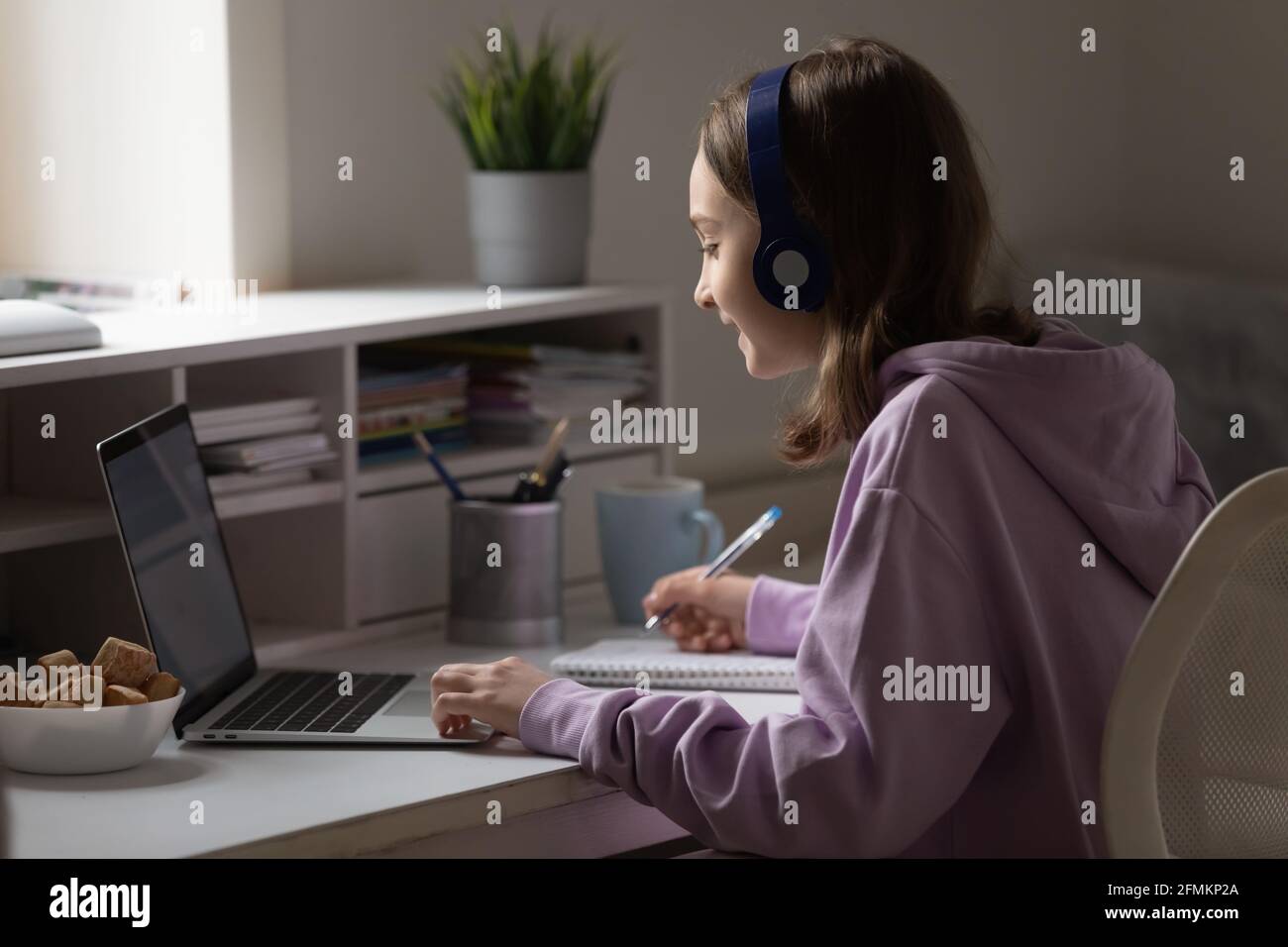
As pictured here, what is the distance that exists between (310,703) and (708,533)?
0.53m

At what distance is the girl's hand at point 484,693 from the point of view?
1.25 metres

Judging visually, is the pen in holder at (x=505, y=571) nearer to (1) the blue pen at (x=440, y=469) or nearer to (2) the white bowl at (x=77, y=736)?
(1) the blue pen at (x=440, y=469)

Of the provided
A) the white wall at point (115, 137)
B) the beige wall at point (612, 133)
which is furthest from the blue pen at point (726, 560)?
the white wall at point (115, 137)

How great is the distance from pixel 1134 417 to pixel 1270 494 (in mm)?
174

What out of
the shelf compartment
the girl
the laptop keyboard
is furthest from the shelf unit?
the girl

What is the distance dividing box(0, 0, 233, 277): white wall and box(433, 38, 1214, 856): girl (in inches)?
33.8

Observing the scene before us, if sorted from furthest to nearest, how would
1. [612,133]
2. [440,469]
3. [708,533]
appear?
[612,133], [708,533], [440,469]

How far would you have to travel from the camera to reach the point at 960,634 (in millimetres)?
1067

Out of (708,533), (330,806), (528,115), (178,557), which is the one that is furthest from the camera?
(528,115)

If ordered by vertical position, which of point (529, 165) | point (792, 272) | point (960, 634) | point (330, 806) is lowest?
point (330, 806)

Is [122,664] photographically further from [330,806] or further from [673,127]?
[673,127]

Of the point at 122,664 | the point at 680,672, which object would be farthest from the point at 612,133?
the point at 122,664

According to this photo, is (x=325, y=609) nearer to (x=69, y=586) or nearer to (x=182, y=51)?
(x=69, y=586)

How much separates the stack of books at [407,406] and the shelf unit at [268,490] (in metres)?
0.03
